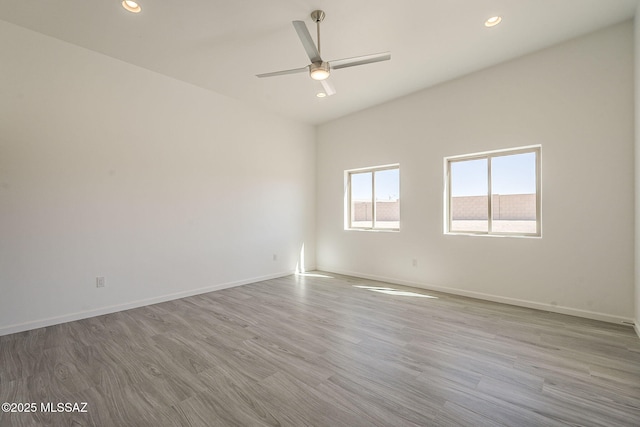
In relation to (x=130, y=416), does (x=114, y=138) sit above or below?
above

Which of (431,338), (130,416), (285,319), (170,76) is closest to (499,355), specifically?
(431,338)

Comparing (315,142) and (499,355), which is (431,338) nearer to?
(499,355)

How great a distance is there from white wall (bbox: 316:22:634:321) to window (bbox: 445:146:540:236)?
0.55ft

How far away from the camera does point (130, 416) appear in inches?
63.3

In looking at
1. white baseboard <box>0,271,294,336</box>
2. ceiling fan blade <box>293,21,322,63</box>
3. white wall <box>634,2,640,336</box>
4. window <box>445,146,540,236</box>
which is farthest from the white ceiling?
white baseboard <box>0,271,294,336</box>

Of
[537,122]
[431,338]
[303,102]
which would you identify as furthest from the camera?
[303,102]

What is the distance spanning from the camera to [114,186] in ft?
11.0

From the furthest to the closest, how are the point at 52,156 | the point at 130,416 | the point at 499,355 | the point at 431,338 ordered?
the point at 52,156, the point at 431,338, the point at 499,355, the point at 130,416

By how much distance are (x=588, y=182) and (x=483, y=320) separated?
78.2 inches

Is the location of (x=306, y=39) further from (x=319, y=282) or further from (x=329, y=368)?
(x=319, y=282)

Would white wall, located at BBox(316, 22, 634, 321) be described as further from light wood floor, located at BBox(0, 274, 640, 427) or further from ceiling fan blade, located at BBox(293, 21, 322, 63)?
ceiling fan blade, located at BBox(293, 21, 322, 63)

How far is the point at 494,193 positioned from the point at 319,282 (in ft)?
10.1

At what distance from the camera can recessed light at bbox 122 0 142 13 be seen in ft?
8.05

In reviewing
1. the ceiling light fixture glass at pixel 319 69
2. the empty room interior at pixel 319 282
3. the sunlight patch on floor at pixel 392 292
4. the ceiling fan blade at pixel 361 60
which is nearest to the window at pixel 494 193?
the empty room interior at pixel 319 282
